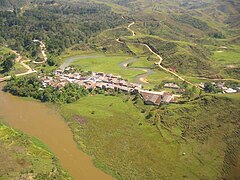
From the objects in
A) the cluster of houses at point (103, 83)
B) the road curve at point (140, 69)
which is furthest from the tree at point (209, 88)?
the road curve at point (140, 69)

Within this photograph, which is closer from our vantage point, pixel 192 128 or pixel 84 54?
pixel 192 128

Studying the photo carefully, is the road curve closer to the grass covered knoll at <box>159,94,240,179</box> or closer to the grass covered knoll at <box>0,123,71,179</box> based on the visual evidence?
the grass covered knoll at <box>159,94,240,179</box>

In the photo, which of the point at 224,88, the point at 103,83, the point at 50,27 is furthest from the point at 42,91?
the point at 50,27

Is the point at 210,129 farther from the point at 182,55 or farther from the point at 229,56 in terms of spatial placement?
the point at 229,56

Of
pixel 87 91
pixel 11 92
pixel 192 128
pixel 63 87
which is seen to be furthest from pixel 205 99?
pixel 11 92

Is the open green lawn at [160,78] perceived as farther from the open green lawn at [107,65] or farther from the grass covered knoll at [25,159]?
the grass covered knoll at [25,159]

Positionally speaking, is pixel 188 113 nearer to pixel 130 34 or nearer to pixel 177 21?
pixel 130 34

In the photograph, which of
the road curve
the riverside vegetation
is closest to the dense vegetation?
the riverside vegetation
